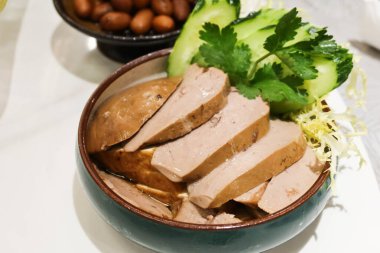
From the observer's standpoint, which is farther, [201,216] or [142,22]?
[142,22]

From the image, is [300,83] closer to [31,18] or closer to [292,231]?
[292,231]

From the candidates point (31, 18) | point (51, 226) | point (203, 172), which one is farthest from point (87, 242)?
point (31, 18)

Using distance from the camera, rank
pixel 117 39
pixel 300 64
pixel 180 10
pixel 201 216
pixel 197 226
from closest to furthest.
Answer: pixel 197 226, pixel 201 216, pixel 300 64, pixel 117 39, pixel 180 10

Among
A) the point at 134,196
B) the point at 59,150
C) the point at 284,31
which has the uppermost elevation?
the point at 284,31

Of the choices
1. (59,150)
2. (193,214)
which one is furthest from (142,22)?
(193,214)

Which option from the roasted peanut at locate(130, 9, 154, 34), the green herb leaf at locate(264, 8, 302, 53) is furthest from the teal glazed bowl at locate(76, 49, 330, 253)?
the roasted peanut at locate(130, 9, 154, 34)

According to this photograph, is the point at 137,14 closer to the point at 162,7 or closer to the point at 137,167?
the point at 162,7

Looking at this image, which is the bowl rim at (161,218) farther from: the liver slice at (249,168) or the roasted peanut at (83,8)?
the roasted peanut at (83,8)
